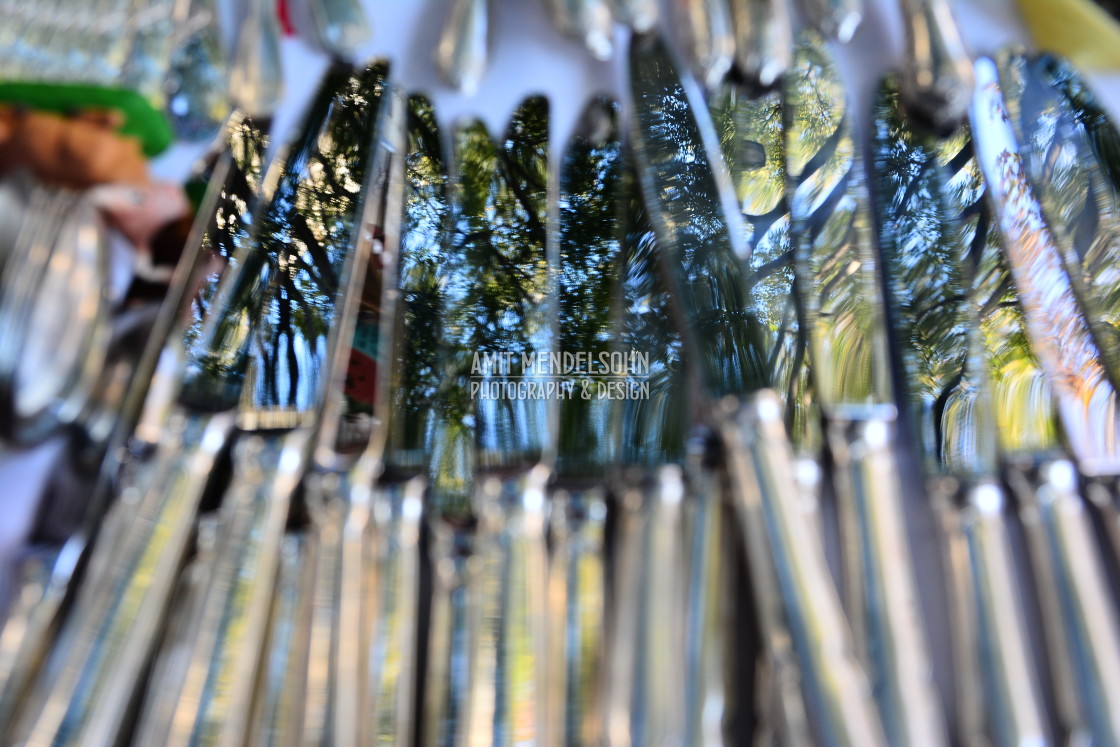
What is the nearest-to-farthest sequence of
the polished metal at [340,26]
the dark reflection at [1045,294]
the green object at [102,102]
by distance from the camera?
1. the dark reflection at [1045,294]
2. the green object at [102,102]
3. the polished metal at [340,26]

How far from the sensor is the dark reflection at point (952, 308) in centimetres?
52

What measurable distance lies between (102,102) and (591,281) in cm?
49

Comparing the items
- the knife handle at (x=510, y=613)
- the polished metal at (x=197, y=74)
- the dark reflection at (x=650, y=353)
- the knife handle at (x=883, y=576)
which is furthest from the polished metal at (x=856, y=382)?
the polished metal at (x=197, y=74)

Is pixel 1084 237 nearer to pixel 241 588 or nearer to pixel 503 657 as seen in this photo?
pixel 503 657

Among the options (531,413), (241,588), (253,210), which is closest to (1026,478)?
(531,413)

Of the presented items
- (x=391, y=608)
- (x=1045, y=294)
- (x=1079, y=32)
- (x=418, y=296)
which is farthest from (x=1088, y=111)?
(x=391, y=608)

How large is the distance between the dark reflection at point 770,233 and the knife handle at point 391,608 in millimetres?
298

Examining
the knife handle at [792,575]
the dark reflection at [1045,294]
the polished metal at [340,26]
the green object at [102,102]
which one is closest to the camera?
the knife handle at [792,575]

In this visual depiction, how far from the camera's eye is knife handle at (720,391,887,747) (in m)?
0.39

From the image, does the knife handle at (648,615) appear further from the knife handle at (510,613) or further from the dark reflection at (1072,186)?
the dark reflection at (1072,186)

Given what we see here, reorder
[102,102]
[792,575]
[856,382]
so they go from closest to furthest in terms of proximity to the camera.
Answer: [792,575] → [856,382] → [102,102]

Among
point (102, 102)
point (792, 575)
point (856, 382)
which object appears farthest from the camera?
point (102, 102)

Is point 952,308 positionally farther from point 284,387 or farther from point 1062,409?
point 284,387

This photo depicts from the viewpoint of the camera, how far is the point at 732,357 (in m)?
0.53
